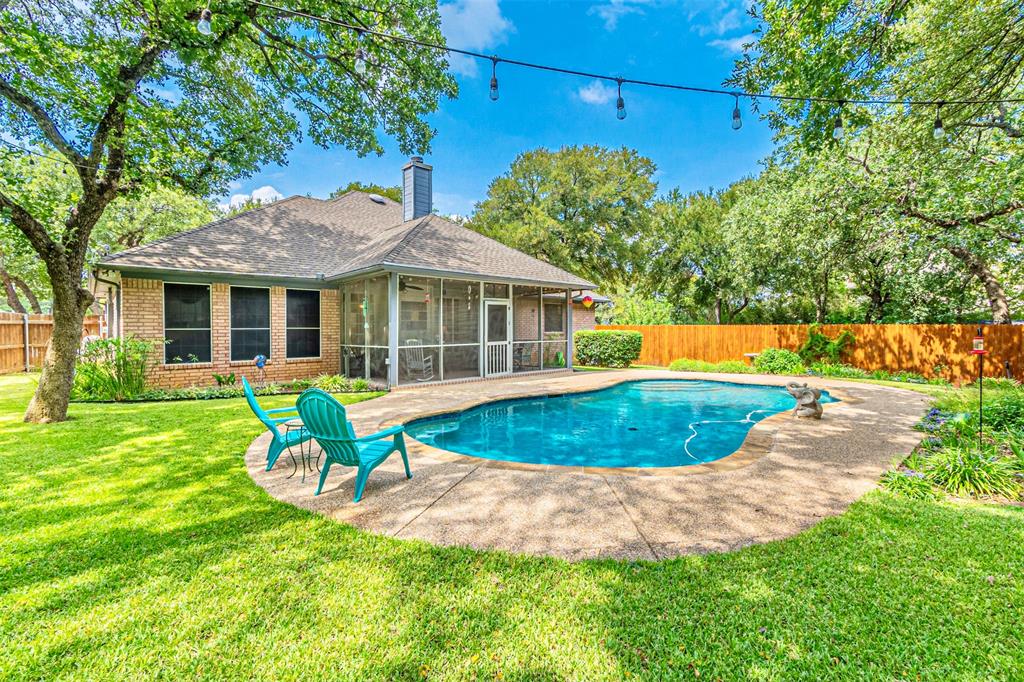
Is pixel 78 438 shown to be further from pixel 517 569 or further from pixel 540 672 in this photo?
pixel 540 672

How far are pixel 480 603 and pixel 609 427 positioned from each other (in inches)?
235

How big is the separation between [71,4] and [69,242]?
409cm

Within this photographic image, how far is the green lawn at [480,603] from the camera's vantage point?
196 cm

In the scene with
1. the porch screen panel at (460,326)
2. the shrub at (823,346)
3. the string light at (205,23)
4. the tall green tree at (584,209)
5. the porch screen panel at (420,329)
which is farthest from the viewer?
the tall green tree at (584,209)

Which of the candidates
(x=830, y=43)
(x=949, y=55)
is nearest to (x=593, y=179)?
(x=949, y=55)

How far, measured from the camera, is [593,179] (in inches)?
978

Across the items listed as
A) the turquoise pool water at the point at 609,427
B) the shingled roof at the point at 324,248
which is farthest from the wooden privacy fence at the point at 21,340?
the turquoise pool water at the point at 609,427

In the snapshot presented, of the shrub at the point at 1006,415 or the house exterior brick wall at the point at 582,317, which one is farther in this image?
the house exterior brick wall at the point at 582,317

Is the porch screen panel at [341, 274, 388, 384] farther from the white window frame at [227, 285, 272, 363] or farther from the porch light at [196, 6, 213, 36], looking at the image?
the porch light at [196, 6, 213, 36]

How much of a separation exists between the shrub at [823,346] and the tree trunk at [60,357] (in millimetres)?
18970

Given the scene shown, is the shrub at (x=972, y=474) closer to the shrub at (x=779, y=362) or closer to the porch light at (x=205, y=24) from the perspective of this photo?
the shrub at (x=779, y=362)

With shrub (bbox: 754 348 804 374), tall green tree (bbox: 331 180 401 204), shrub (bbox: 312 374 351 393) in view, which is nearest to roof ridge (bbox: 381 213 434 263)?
shrub (bbox: 312 374 351 393)

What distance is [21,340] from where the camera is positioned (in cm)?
1474

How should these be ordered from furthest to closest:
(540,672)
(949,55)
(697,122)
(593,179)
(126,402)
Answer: (593,179) → (697,122) → (126,402) → (949,55) → (540,672)
